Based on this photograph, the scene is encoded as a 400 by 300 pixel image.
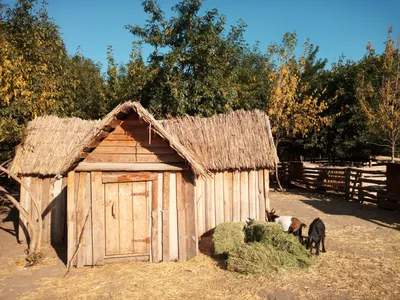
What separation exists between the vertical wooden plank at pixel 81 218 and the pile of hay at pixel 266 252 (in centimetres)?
321

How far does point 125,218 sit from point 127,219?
54 millimetres

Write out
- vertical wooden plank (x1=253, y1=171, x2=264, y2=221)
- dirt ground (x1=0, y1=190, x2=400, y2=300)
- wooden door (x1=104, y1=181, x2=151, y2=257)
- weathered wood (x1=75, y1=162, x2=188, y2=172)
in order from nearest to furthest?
dirt ground (x1=0, y1=190, x2=400, y2=300) < weathered wood (x1=75, y1=162, x2=188, y2=172) < wooden door (x1=104, y1=181, x2=151, y2=257) < vertical wooden plank (x1=253, y1=171, x2=264, y2=221)

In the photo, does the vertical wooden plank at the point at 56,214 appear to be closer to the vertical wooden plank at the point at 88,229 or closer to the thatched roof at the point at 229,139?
the vertical wooden plank at the point at 88,229

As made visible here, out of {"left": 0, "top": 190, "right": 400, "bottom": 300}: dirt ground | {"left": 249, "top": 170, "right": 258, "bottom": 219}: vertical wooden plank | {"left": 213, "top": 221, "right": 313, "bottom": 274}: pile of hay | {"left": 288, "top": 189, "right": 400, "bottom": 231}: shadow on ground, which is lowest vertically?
{"left": 0, "top": 190, "right": 400, "bottom": 300}: dirt ground

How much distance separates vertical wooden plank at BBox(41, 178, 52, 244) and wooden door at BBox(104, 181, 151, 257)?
331 cm

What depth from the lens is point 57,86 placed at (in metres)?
14.8

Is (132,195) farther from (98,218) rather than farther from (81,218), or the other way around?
(81,218)

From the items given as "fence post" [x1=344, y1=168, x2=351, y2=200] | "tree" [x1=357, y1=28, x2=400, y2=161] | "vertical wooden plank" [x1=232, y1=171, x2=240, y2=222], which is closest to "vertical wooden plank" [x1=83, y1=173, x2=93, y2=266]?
"vertical wooden plank" [x1=232, y1=171, x2=240, y2=222]

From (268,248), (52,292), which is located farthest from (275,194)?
(52,292)

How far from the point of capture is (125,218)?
799 cm

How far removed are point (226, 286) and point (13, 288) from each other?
4.32 m

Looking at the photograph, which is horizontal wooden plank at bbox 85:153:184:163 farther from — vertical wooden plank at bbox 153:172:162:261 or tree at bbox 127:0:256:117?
tree at bbox 127:0:256:117

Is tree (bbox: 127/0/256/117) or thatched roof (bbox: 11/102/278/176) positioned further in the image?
tree (bbox: 127/0/256/117)

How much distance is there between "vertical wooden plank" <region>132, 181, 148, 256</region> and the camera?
7.96 metres
